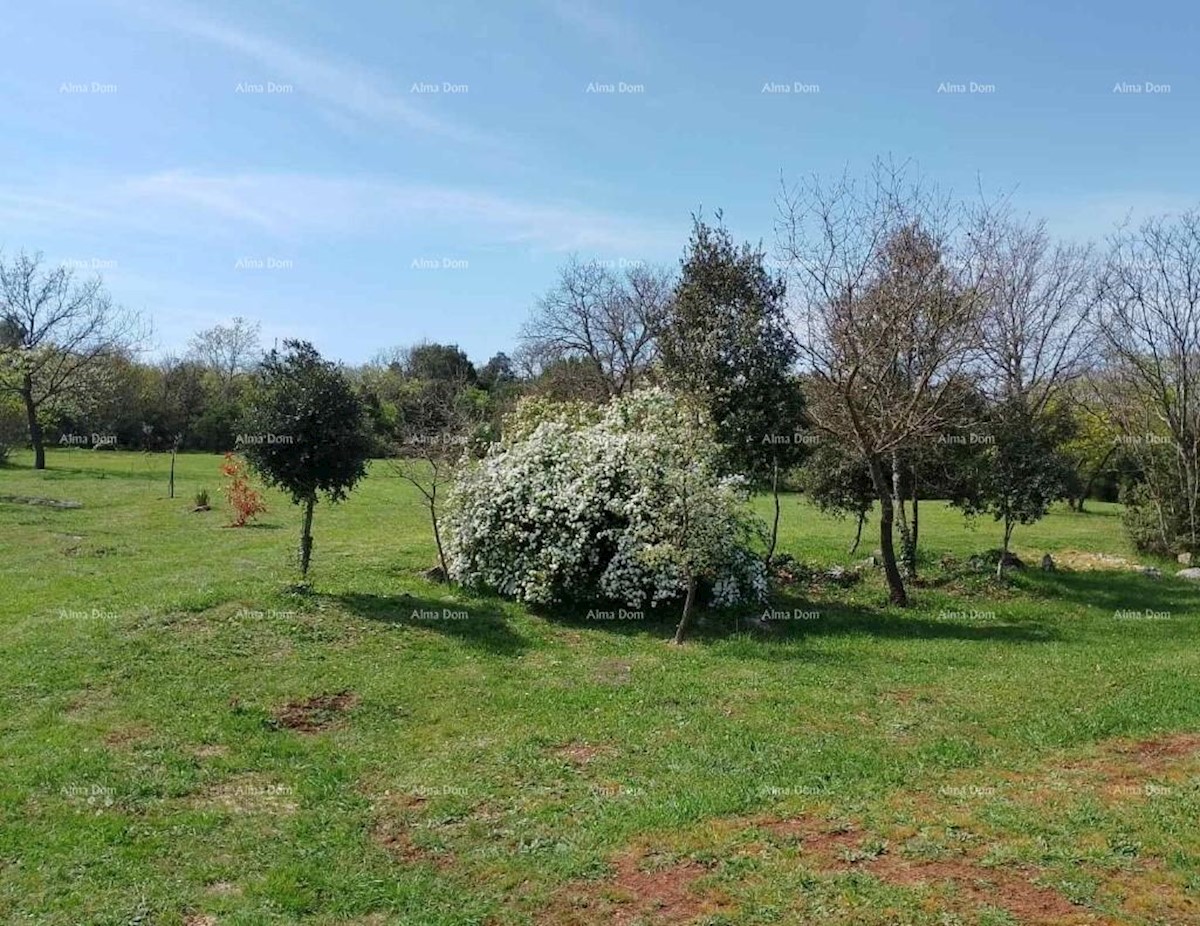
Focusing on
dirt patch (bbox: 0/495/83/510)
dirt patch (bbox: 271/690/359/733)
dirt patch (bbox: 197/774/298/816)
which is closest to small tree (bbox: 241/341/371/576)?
dirt patch (bbox: 271/690/359/733)

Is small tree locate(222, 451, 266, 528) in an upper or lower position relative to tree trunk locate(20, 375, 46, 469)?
lower

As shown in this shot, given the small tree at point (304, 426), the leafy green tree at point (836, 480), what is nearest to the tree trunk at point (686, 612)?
the small tree at point (304, 426)

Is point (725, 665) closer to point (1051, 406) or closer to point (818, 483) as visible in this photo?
point (818, 483)

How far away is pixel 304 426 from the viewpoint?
47.4 ft

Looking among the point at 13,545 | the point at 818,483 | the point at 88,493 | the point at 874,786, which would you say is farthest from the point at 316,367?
the point at 88,493

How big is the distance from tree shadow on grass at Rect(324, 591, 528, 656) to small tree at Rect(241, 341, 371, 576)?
6.36 ft

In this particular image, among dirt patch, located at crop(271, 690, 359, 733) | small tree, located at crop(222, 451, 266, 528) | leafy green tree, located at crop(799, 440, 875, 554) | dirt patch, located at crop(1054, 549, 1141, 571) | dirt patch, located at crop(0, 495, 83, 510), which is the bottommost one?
dirt patch, located at crop(271, 690, 359, 733)

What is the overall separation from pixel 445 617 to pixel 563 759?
6074mm

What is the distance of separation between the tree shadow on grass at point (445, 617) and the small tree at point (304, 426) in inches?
76.3

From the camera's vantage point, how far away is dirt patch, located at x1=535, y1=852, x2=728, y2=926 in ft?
19.1

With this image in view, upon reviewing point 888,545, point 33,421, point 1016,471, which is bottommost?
point 888,545

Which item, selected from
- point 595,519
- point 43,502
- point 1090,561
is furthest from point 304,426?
point 1090,561

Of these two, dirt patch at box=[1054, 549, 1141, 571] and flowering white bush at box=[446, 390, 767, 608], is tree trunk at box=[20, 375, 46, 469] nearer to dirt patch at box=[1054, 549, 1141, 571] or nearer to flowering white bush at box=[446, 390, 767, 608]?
flowering white bush at box=[446, 390, 767, 608]

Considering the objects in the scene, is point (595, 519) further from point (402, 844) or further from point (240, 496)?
point (240, 496)
